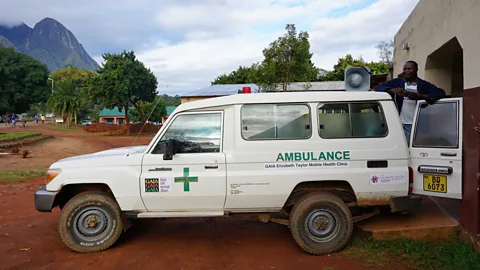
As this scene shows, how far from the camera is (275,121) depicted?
15.3 ft

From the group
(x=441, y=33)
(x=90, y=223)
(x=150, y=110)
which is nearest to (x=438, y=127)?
(x=441, y=33)

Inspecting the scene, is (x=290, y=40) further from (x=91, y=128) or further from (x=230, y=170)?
(x=91, y=128)

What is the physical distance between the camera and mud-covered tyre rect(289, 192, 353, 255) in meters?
4.62

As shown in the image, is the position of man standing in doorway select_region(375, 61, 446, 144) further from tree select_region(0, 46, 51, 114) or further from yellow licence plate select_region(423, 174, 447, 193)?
tree select_region(0, 46, 51, 114)

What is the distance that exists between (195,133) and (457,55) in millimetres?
5346

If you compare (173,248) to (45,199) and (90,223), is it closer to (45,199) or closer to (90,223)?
(90,223)

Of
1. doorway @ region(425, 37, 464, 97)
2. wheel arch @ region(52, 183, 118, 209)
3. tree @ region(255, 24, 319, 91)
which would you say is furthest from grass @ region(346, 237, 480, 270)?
tree @ region(255, 24, 319, 91)

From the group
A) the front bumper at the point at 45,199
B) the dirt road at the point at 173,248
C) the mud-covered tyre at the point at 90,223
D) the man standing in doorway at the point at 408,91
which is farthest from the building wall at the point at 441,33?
the front bumper at the point at 45,199

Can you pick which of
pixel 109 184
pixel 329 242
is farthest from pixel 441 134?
pixel 109 184

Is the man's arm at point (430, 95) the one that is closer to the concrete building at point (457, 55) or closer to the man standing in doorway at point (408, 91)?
the man standing in doorway at point (408, 91)

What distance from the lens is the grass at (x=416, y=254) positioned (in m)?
4.10

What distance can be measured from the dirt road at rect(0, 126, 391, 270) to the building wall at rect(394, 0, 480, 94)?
9.20 feet

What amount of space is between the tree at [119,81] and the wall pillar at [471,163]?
95.8ft

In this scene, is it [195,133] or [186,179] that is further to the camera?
[195,133]
